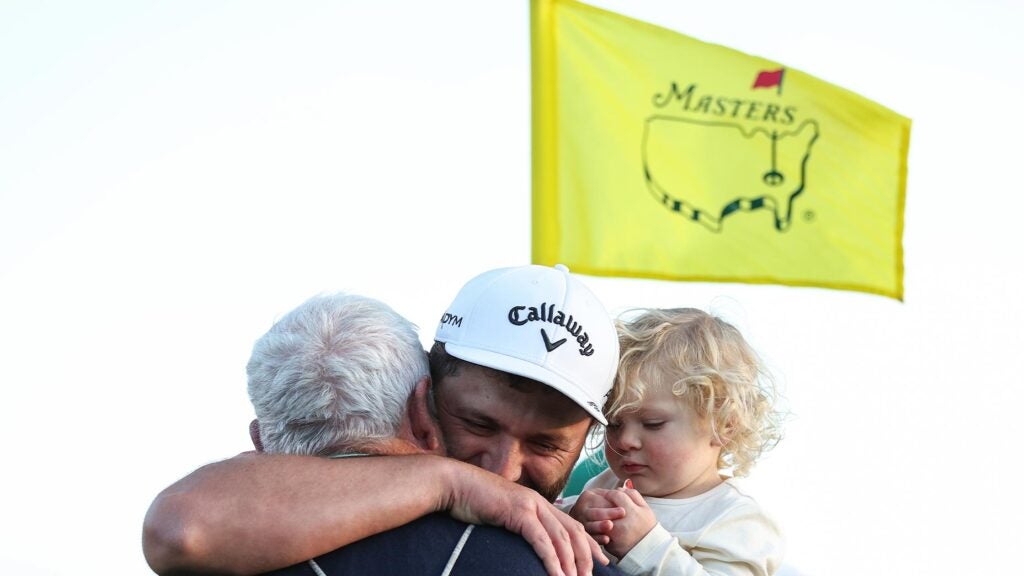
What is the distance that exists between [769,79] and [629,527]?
7852mm

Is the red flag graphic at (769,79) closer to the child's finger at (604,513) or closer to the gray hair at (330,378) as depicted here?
the child's finger at (604,513)

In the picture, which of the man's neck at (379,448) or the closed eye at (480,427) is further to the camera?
the closed eye at (480,427)

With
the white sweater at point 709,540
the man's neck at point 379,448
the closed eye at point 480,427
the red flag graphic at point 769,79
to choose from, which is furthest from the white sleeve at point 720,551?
the red flag graphic at point 769,79

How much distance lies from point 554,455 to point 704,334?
1026 mm

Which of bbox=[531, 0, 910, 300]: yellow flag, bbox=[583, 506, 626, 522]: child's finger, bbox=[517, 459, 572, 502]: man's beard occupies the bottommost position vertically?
bbox=[583, 506, 626, 522]: child's finger

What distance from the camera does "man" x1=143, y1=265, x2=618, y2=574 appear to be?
10.6 ft

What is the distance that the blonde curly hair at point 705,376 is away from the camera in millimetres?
4676

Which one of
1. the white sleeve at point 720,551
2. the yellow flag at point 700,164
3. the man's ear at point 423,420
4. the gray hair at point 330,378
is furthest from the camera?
the yellow flag at point 700,164

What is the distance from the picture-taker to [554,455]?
4.08m

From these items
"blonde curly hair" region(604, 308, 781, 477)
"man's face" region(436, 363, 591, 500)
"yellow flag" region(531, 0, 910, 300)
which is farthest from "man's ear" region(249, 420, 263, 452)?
"yellow flag" region(531, 0, 910, 300)

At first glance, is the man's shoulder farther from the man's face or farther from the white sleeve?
the white sleeve

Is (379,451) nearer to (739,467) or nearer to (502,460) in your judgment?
(502,460)

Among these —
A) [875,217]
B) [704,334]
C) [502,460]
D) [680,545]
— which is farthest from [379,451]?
[875,217]

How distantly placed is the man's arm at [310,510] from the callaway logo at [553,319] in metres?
0.76
